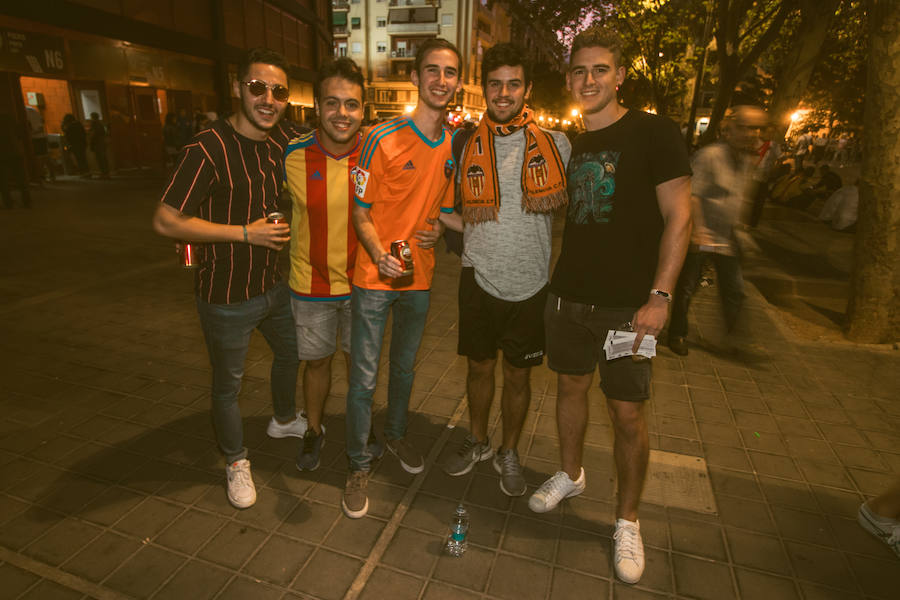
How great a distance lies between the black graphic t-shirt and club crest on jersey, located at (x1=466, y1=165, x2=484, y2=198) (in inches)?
18.9

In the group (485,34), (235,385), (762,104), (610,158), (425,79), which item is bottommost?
(235,385)

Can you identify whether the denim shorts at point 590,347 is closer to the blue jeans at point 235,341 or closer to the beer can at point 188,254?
the blue jeans at point 235,341

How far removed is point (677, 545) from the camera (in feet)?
9.49

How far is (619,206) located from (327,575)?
7.66 feet

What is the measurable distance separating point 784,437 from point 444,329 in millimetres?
3380

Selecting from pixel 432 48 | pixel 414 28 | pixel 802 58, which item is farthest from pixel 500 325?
pixel 414 28

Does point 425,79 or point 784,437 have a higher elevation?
point 425,79

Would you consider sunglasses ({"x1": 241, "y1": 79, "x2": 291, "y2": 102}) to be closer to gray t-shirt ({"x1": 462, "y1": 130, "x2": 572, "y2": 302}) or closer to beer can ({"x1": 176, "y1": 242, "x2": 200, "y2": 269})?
beer can ({"x1": 176, "y1": 242, "x2": 200, "y2": 269})

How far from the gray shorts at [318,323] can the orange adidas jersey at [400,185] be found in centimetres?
34

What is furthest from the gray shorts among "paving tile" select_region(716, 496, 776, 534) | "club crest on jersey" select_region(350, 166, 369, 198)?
"paving tile" select_region(716, 496, 776, 534)

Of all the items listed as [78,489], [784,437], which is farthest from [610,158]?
[78,489]

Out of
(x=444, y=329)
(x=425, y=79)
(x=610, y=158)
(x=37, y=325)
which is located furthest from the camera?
(x=444, y=329)

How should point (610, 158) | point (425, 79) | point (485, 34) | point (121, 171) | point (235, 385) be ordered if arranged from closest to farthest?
point (610, 158) → point (425, 79) → point (235, 385) → point (121, 171) → point (485, 34)

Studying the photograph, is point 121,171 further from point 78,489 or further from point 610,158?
point 610,158
